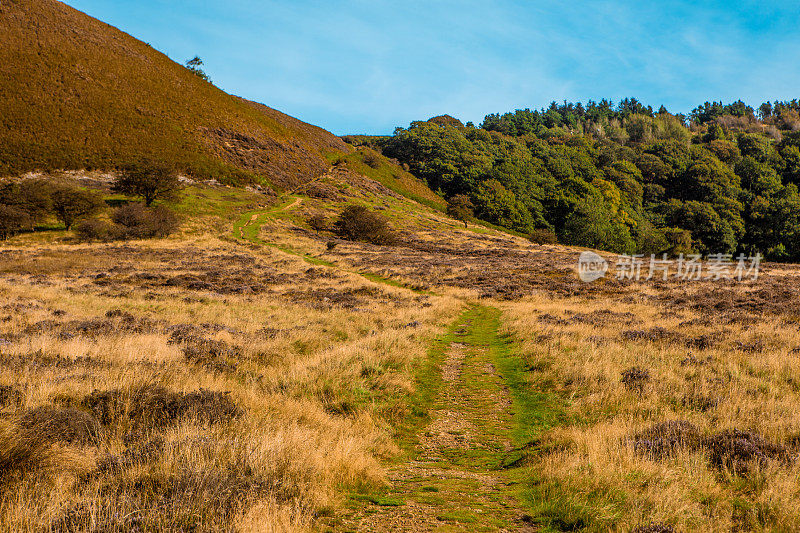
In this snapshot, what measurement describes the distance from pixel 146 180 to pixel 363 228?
33.3 m

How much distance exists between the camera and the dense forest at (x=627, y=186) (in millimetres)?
94125

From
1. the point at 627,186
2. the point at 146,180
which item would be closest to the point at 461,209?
the point at 627,186

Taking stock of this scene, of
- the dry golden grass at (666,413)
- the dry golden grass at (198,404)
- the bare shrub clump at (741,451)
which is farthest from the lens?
the bare shrub clump at (741,451)

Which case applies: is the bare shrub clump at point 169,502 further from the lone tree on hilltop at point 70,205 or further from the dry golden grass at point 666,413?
the lone tree on hilltop at point 70,205

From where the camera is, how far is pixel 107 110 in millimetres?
77688

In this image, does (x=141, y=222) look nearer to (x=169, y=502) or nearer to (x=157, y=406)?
(x=157, y=406)

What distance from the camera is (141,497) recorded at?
4145 mm

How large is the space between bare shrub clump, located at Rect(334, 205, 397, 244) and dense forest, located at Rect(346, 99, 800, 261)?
38.4 meters

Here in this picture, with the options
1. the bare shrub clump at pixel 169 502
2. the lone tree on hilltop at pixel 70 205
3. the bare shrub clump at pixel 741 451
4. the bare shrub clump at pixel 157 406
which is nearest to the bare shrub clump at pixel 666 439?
the bare shrub clump at pixel 741 451

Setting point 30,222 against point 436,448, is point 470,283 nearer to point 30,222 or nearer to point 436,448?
point 436,448

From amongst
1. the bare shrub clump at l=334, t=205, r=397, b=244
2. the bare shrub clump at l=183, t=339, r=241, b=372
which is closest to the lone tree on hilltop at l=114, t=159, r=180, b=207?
the bare shrub clump at l=334, t=205, r=397, b=244

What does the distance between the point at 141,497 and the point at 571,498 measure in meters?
4.86

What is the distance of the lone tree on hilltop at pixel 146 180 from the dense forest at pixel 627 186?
72.6 metres

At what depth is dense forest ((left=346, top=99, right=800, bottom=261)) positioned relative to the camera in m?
94.1
